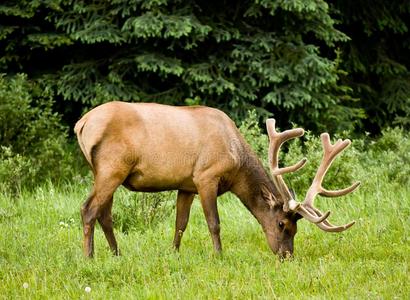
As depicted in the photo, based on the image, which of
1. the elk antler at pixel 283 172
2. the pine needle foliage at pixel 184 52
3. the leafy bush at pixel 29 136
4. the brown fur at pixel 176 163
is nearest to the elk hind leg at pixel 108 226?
the brown fur at pixel 176 163

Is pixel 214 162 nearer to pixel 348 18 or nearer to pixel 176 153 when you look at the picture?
pixel 176 153

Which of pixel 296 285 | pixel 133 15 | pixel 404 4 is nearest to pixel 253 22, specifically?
pixel 133 15

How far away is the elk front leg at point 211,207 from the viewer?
778cm

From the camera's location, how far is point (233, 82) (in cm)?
1255

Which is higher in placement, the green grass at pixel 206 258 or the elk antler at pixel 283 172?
the elk antler at pixel 283 172

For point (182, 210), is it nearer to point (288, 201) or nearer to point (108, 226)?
point (108, 226)

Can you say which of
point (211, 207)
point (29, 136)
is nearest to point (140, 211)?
point (211, 207)

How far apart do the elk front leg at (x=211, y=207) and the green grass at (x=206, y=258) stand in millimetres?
126

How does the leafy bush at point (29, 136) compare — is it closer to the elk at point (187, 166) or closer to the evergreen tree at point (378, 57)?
the elk at point (187, 166)

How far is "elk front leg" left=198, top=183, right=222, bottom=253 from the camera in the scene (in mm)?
7777

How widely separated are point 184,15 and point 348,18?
339 cm

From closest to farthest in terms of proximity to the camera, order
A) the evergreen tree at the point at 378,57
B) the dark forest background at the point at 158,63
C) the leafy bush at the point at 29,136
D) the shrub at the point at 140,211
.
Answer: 1. the shrub at the point at 140,211
2. the leafy bush at the point at 29,136
3. the dark forest background at the point at 158,63
4. the evergreen tree at the point at 378,57

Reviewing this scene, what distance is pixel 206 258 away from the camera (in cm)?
745

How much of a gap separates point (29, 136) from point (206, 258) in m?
5.08
